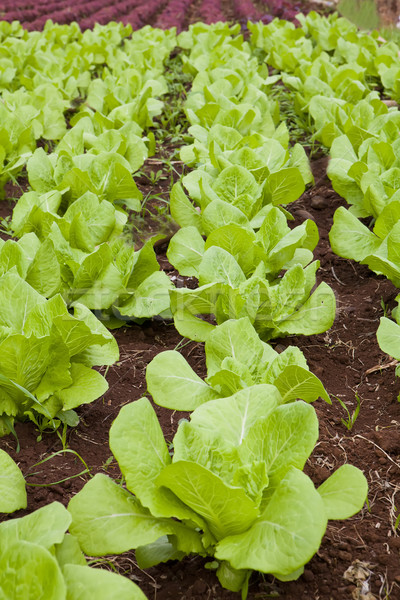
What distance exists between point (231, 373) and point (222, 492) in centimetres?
48

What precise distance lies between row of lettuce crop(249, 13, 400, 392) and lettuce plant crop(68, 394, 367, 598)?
2.04ft

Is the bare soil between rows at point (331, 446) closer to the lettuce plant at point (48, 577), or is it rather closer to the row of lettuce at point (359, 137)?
the row of lettuce at point (359, 137)

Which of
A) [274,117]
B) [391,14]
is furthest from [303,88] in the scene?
[391,14]

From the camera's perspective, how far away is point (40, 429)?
204cm

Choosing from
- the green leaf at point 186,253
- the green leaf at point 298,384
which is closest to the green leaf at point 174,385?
the green leaf at point 298,384

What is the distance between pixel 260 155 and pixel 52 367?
1.84 metres

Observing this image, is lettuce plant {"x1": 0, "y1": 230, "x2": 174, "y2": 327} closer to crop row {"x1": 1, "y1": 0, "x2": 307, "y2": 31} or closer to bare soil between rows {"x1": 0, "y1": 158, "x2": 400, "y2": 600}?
bare soil between rows {"x1": 0, "y1": 158, "x2": 400, "y2": 600}

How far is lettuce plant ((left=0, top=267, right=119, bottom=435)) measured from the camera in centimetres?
193

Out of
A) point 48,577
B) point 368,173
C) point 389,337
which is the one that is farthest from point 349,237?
point 48,577

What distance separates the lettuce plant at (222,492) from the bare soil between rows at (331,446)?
9cm

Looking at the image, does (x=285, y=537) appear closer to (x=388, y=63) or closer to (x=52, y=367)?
(x=52, y=367)

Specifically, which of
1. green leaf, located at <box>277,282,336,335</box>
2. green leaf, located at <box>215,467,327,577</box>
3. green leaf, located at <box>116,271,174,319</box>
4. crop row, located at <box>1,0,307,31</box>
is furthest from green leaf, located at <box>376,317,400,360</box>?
crop row, located at <box>1,0,307,31</box>

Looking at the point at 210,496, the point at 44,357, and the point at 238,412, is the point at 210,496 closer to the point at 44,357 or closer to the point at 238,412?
the point at 238,412

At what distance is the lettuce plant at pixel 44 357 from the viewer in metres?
1.93
